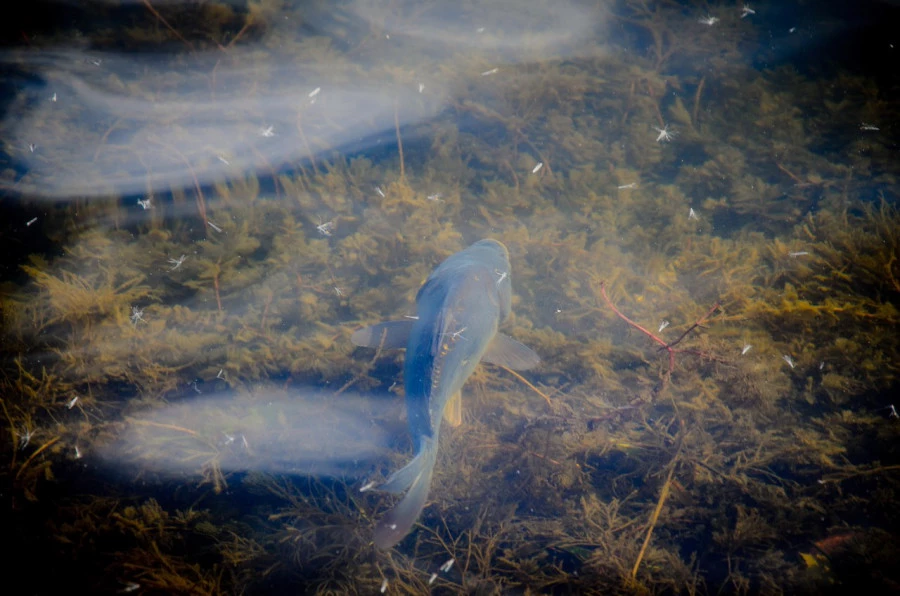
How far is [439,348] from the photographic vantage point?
2803mm

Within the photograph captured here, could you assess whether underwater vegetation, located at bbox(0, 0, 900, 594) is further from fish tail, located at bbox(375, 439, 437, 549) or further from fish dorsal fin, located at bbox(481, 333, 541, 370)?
fish tail, located at bbox(375, 439, 437, 549)

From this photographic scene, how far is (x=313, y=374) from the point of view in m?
3.72

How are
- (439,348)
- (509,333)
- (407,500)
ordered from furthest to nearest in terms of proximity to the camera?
(509,333)
(439,348)
(407,500)

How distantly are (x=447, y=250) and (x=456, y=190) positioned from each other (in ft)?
3.17

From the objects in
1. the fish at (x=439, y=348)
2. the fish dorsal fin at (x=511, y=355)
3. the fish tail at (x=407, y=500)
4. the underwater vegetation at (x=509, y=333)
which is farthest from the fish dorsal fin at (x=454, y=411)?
the fish tail at (x=407, y=500)

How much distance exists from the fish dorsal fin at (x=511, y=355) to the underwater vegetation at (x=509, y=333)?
1.31ft

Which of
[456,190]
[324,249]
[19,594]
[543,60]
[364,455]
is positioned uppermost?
[543,60]

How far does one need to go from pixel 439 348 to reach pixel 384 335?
0.76 meters

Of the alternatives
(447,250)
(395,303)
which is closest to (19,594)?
(395,303)

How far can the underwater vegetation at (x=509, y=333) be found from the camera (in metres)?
2.96

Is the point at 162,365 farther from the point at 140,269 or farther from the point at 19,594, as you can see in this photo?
the point at 19,594

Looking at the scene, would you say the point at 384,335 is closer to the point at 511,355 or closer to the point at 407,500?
the point at 511,355

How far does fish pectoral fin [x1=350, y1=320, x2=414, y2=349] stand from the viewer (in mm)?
3314

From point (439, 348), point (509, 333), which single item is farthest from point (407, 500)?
point (509, 333)
